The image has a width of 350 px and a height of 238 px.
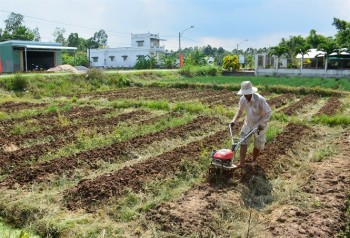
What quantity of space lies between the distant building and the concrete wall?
893 inches

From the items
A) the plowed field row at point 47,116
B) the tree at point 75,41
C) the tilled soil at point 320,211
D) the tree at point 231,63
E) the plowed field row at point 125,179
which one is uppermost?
the tree at point 75,41

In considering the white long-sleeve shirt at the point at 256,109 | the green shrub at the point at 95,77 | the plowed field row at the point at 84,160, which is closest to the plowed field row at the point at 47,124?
the plowed field row at the point at 84,160

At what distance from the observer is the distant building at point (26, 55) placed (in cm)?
3609

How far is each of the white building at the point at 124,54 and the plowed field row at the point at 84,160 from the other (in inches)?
2060

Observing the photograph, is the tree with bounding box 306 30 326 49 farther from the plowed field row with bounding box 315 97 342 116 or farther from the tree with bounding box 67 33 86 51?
the tree with bounding box 67 33 86 51

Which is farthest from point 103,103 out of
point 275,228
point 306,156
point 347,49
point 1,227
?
point 347,49

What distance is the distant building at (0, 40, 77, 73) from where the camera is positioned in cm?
3609

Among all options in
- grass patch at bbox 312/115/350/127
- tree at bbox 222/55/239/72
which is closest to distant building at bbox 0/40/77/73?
tree at bbox 222/55/239/72

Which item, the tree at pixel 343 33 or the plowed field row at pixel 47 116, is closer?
the plowed field row at pixel 47 116

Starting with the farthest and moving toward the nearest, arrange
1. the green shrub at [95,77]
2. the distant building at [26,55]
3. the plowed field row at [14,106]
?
the distant building at [26,55]
the green shrub at [95,77]
the plowed field row at [14,106]

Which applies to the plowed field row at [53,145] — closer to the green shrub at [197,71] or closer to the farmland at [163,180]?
the farmland at [163,180]

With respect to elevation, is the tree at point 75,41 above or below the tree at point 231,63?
above

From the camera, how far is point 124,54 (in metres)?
64.9

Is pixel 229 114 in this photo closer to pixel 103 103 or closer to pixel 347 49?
pixel 103 103
